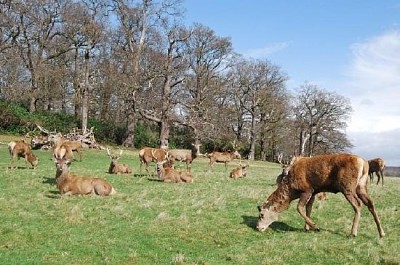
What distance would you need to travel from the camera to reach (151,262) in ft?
30.2

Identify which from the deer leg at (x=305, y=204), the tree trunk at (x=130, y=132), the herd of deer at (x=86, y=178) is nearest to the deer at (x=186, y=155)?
the herd of deer at (x=86, y=178)

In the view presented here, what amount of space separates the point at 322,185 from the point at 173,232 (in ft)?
12.6

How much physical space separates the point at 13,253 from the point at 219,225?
15.8 feet

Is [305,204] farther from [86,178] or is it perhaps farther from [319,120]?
[319,120]

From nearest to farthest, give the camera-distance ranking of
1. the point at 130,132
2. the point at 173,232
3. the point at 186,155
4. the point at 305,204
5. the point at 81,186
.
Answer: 1. the point at 173,232
2. the point at 305,204
3. the point at 81,186
4. the point at 186,155
5. the point at 130,132

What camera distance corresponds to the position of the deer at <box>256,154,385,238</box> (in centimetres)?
1138

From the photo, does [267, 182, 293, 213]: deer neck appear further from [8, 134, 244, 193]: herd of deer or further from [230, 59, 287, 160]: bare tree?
[230, 59, 287, 160]: bare tree

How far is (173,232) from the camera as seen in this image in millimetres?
10984

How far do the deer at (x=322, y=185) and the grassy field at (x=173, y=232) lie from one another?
402 mm

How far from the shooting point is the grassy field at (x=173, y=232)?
31.2 feet

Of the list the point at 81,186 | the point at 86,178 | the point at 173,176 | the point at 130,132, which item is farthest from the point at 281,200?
the point at 130,132

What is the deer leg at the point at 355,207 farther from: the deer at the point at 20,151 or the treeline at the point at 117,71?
the treeline at the point at 117,71

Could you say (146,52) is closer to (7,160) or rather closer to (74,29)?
(74,29)

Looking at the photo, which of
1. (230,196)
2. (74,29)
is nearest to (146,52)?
(74,29)
